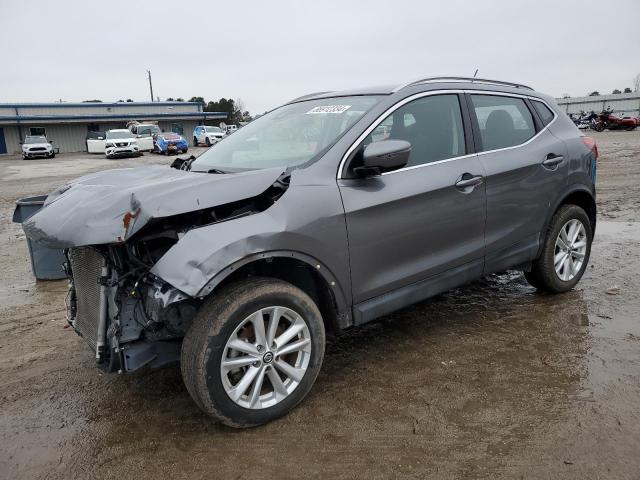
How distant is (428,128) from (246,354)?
6.59 feet

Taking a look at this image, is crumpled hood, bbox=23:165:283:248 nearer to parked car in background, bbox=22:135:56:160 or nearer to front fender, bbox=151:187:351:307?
front fender, bbox=151:187:351:307

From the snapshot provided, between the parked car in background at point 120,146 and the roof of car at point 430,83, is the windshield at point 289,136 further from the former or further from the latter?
the parked car in background at point 120,146

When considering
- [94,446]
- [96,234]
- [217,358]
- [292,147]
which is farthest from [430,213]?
[94,446]

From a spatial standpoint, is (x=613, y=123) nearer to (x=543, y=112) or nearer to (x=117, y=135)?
(x=117, y=135)

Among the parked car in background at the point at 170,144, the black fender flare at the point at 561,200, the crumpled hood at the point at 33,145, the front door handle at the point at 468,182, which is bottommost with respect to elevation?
the black fender flare at the point at 561,200

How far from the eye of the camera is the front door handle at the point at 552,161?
13.8ft

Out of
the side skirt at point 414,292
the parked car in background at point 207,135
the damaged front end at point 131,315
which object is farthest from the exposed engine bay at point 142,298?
the parked car in background at point 207,135

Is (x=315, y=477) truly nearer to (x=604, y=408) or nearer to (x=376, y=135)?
(x=604, y=408)

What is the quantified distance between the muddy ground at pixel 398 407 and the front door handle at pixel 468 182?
1159 mm

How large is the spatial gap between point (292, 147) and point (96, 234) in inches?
57.1

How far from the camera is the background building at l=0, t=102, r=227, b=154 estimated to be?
1673 inches

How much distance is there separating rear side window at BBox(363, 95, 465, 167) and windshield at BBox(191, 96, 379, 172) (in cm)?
21

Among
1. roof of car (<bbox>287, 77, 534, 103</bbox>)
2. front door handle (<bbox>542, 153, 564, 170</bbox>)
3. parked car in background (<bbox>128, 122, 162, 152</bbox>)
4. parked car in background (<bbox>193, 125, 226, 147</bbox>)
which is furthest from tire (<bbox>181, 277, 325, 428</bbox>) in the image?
parked car in background (<bbox>193, 125, 226, 147</bbox>)

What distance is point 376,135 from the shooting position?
3314 millimetres
